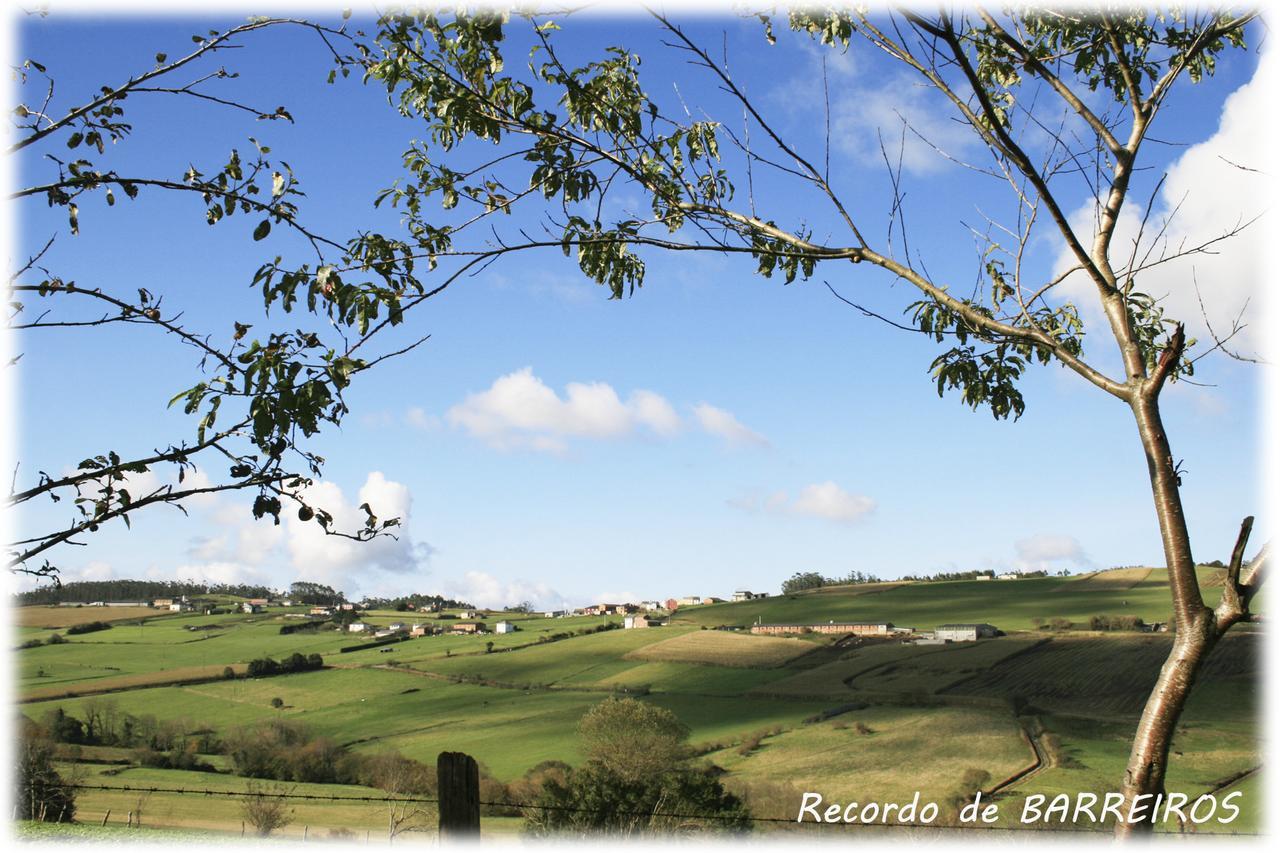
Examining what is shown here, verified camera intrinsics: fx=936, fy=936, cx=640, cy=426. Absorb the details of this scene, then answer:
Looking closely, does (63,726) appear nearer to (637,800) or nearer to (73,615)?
(637,800)

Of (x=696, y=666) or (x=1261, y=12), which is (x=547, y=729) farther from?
(x=1261, y=12)

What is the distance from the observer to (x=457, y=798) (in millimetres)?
4590

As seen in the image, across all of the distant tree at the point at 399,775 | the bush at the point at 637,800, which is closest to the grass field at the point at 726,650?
the distant tree at the point at 399,775

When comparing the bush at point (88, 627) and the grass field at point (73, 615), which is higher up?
the grass field at point (73, 615)

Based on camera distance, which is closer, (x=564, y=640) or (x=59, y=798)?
(x=59, y=798)

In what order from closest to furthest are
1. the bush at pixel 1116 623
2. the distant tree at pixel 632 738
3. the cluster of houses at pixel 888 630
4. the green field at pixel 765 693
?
the green field at pixel 765 693, the distant tree at pixel 632 738, the bush at pixel 1116 623, the cluster of houses at pixel 888 630

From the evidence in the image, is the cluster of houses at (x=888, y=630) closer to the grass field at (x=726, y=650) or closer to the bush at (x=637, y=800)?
the grass field at (x=726, y=650)

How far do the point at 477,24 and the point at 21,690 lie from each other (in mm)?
97274

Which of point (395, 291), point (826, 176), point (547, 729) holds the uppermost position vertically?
point (826, 176)

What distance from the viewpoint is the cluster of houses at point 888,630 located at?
3433 inches

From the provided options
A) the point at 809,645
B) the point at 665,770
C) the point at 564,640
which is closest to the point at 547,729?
the point at 665,770

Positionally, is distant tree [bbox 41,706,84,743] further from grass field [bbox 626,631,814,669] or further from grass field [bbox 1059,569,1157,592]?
grass field [bbox 1059,569,1157,592]

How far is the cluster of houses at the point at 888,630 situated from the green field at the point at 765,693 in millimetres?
2835

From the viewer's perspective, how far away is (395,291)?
4.20m
